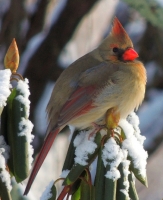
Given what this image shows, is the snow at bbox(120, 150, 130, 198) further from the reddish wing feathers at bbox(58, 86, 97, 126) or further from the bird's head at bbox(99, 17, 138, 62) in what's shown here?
the bird's head at bbox(99, 17, 138, 62)

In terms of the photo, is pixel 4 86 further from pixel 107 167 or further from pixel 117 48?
pixel 117 48

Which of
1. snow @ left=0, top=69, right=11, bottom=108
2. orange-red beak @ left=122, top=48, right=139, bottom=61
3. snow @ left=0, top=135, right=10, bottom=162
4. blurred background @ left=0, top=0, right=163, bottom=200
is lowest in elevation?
blurred background @ left=0, top=0, right=163, bottom=200

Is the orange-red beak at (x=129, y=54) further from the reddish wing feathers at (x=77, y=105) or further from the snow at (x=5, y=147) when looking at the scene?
the snow at (x=5, y=147)

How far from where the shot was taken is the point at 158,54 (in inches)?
189

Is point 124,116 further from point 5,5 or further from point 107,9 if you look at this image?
point 107,9

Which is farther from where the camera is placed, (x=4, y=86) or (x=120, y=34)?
(x=120, y=34)

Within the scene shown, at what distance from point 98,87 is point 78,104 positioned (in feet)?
0.45

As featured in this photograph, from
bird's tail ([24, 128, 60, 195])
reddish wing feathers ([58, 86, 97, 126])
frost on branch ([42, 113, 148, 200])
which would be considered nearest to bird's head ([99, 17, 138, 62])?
reddish wing feathers ([58, 86, 97, 126])

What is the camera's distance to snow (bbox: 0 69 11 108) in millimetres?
1497

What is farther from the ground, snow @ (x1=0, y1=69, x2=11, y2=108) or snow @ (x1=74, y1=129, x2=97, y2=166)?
snow @ (x1=0, y1=69, x2=11, y2=108)

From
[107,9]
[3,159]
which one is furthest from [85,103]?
[107,9]

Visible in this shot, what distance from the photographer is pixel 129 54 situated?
262 cm

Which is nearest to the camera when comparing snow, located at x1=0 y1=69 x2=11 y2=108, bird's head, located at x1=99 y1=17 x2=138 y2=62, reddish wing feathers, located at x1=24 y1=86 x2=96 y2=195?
snow, located at x1=0 y1=69 x2=11 y2=108

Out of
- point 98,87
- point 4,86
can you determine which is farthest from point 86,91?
point 4,86
